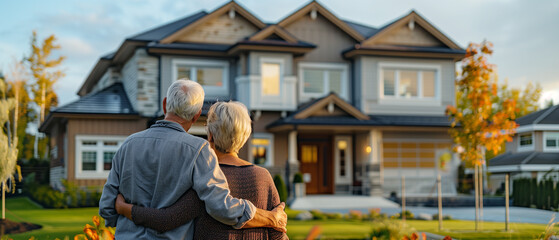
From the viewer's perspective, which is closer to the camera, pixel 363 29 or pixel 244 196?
pixel 244 196

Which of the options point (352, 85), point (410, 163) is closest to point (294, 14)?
point (352, 85)

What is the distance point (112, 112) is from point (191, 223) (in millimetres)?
18193

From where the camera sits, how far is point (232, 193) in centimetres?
333

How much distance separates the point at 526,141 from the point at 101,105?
14125mm

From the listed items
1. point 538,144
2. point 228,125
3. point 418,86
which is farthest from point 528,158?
point 228,125

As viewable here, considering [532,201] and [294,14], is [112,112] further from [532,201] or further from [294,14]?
[532,201]

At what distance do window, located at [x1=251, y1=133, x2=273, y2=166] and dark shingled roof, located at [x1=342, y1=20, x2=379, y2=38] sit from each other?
6263mm

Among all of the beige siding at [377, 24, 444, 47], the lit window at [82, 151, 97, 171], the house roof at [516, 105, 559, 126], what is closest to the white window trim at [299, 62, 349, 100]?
the beige siding at [377, 24, 444, 47]

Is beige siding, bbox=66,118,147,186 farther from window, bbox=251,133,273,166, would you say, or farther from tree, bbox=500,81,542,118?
tree, bbox=500,81,542,118

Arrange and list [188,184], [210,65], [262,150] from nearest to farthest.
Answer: [188,184] → [210,65] → [262,150]

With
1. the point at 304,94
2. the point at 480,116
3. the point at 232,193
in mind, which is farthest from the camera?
the point at 304,94

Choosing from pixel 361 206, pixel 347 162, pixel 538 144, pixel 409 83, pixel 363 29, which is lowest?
pixel 361 206

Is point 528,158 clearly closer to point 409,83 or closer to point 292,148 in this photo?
point 409,83

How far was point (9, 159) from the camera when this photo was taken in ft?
29.7
